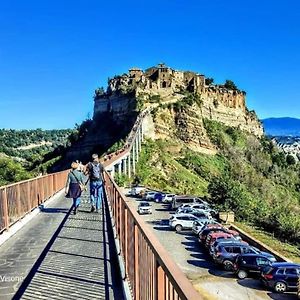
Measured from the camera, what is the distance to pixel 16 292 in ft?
19.8

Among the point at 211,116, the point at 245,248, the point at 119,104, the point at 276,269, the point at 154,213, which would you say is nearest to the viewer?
the point at 276,269

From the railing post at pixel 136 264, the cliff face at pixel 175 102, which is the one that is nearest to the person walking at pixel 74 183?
the railing post at pixel 136 264

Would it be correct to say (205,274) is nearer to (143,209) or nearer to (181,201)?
(143,209)

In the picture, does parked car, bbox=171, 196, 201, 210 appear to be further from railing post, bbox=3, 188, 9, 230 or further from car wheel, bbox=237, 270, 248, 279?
railing post, bbox=3, 188, 9, 230

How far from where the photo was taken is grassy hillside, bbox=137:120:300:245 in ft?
152

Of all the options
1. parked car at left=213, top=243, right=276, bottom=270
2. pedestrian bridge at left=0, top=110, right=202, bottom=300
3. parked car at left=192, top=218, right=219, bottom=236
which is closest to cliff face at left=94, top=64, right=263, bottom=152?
parked car at left=192, top=218, right=219, bottom=236

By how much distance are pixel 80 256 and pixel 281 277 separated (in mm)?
18071

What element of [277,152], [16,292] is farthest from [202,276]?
[277,152]

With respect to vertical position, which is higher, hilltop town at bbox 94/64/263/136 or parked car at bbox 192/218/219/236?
hilltop town at bbox 94/64/263/136

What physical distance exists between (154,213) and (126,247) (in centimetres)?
3791

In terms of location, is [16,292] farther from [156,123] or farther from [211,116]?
[211,116]

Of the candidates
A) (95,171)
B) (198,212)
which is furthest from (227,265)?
(95,171)

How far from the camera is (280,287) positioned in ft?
76.9

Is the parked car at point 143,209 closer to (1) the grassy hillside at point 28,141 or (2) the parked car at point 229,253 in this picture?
(2) the parked car at point 229,253
